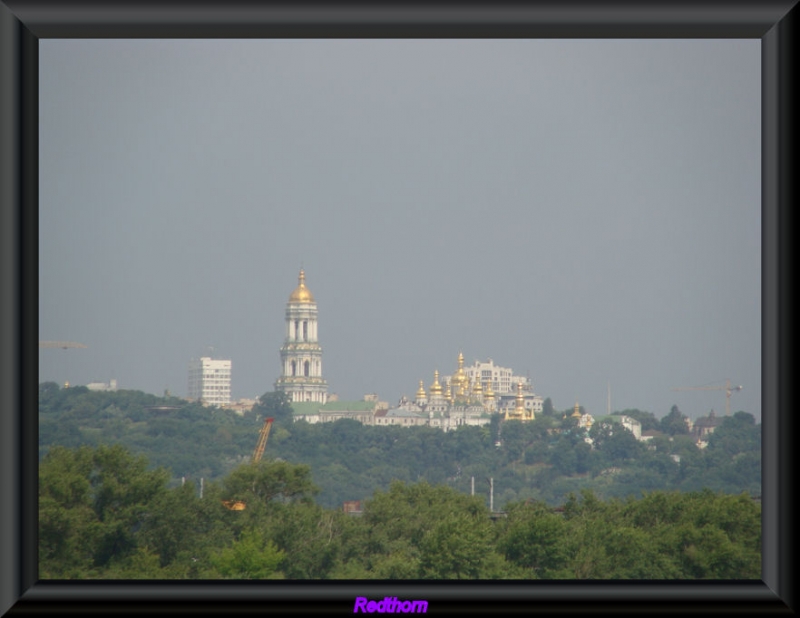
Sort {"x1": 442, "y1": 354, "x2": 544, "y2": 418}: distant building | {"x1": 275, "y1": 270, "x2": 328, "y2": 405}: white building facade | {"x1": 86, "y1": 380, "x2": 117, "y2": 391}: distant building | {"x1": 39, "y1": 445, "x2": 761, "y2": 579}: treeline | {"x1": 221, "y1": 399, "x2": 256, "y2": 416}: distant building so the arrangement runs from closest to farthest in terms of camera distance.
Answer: {"x1": 39, "y1": 445, "x2": 761, "y2": 579}: treeline → {"x1": 86, "y1": 380, "x2": 117, "y2": 391}: distant building → {"x1": 221, "y1": 399, "x2": 256, "y2": 416}: distant building → {"x1": 442, "y1": 354, "x2": 544, "y2": 418}: distant building → {"x1": 275, "y1": 270, "x2": 328, "y2": 405}: white building facade

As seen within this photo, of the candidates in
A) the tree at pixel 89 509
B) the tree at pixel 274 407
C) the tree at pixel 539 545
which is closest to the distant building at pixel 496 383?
the tree at pixel 274 407

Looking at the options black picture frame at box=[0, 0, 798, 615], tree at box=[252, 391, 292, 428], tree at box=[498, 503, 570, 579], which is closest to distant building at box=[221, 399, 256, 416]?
tree at box=[252, 391, 292, 428]

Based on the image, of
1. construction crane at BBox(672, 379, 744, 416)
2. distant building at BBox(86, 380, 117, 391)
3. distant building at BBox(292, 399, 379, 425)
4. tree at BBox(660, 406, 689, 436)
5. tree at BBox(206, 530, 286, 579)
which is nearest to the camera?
tree at BBox(206, 530, 286, 579)

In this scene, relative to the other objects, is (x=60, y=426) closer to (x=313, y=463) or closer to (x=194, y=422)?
(x=194, y=422)

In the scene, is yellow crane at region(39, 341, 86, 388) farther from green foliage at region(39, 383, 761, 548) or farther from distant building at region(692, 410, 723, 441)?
distant building at region(692, 410, 723, 441)
